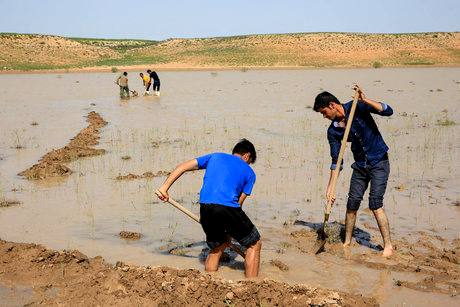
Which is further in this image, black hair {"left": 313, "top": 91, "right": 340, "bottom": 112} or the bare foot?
the bare foot

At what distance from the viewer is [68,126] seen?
16.9 meters

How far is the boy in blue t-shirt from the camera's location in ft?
16.4

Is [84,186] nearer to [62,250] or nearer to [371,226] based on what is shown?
[62,250]

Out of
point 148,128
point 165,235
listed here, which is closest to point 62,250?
point 165,235

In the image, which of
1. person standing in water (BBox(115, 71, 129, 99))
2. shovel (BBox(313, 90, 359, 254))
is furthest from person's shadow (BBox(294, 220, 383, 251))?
person standing in water (BBox(115, 71, 129, 99))

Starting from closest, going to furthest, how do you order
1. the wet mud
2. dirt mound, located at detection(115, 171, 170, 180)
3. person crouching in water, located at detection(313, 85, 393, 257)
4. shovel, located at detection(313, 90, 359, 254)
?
1. shovel, located at detection(313, 90, 359, 254)
2. person crouching in water, located at detection(313, 85, 393, 257)
3. the wet mud
4. dirt mound, located at detection(115, 171, 170, 180)

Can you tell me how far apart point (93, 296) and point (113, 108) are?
17901mm

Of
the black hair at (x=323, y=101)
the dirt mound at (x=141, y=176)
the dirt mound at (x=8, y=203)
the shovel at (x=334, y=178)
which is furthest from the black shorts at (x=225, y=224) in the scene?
the dirt mound at (x=141, y=176)

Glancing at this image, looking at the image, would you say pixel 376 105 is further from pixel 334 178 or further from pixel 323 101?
pixel 334 178

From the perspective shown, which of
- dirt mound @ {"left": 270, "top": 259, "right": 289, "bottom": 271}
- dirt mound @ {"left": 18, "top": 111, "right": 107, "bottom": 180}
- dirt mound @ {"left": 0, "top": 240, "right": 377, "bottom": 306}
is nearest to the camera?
dirt mound @ {"left": 0, "top": 240, "right": 377, "bottom": 306}

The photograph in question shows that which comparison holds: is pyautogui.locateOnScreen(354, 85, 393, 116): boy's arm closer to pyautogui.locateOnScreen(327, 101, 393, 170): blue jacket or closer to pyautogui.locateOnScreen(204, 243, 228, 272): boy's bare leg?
pyautogui.locateOnScreen(327, 101, 393, 170): blue jacket

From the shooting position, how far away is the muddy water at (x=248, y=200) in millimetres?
5922

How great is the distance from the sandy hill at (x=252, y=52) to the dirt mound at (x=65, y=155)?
5036cm

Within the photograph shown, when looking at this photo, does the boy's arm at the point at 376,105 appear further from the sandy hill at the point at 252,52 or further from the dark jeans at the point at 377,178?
the sandy hill at the point at 252,52
